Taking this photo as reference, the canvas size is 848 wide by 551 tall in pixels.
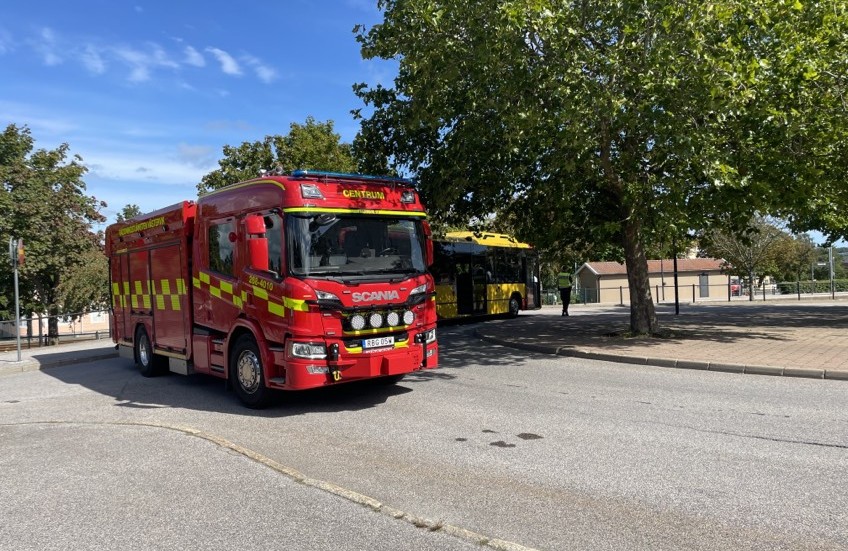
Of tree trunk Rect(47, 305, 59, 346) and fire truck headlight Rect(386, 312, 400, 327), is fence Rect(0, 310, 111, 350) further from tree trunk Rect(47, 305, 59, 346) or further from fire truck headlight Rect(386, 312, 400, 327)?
fire truck headlight Rect(386, 312, 400, 327)

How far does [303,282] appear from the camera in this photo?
7.44 metres

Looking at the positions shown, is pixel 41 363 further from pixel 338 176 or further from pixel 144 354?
pixel 338 176

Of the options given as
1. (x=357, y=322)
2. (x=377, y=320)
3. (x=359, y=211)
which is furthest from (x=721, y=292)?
(x=357, y=322)

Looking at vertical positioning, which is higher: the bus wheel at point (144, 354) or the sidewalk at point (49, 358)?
the bus wheel at point (144, 354)

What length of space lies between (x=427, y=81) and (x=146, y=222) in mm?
5929

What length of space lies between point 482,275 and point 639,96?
1191cm

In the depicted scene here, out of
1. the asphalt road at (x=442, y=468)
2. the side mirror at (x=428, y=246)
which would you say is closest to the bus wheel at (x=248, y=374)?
the asphalt road at (x=442, y=468)

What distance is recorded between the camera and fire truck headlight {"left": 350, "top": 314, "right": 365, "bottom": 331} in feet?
25.2

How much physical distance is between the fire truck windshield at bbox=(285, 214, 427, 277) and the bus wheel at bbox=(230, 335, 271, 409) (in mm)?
1418

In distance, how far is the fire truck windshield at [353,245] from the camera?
759 centimetres

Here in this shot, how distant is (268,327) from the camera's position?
7746 millimetres

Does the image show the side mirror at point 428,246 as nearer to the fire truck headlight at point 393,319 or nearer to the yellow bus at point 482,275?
the fire truck headlight at point 393,319

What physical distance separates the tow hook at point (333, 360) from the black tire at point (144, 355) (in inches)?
207

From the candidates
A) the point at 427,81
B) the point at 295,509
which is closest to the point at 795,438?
the point at 295,509
